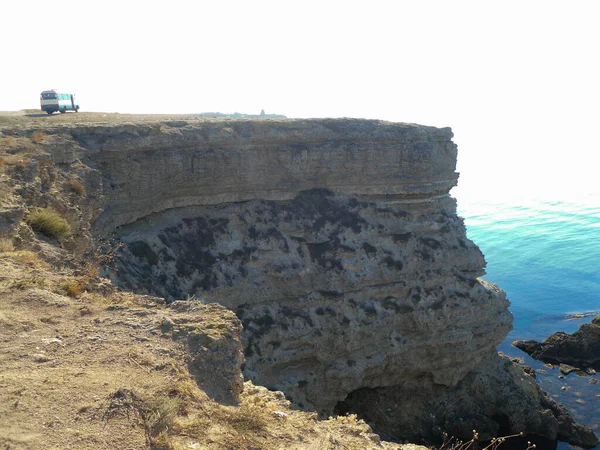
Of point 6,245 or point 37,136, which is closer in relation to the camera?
point 6,245

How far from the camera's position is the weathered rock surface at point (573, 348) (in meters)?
33.1

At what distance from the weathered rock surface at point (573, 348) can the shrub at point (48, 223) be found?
33.7 metres

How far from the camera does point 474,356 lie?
2561cm

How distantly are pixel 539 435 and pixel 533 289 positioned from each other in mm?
24138

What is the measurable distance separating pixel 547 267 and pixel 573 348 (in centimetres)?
2022

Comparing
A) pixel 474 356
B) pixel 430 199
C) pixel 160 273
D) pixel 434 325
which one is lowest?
pixel 474 356

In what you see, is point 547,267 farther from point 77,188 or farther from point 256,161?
point 77,188

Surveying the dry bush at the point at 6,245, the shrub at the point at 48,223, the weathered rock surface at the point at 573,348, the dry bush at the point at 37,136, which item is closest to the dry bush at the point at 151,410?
the dry bush at the point at 6,245

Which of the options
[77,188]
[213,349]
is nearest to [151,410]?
[213,349]

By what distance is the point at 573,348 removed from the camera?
3381cm

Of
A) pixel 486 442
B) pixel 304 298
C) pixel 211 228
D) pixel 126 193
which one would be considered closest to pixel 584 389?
pixel 486 442

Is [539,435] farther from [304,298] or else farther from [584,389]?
[304,298]

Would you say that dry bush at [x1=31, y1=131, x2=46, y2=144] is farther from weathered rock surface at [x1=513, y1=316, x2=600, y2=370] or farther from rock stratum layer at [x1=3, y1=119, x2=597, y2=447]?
weathered rock surface at [x1=513, y1=316, x2=600, y2=370]

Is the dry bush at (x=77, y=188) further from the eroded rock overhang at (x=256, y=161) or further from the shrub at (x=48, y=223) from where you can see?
the eroded rock overhang at (x=256, y=161)
